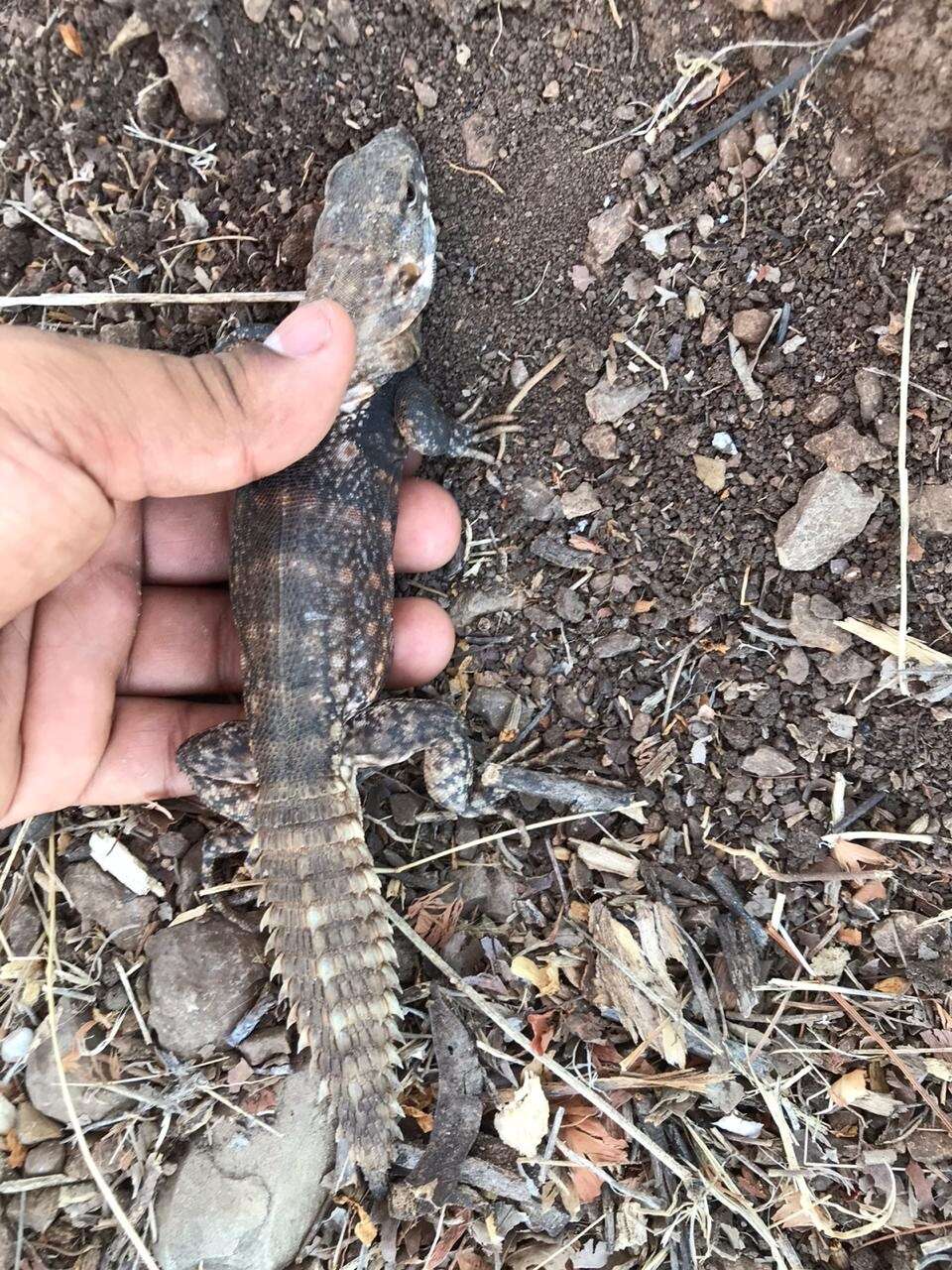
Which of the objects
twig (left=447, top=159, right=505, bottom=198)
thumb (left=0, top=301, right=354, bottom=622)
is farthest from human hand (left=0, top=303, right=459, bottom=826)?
twig (left=447, top=159, right=505, bottom=198)

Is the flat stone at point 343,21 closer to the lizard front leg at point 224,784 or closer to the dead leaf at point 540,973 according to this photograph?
the lizard front leg at point 224,784

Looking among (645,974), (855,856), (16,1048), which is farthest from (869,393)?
(16,1048)

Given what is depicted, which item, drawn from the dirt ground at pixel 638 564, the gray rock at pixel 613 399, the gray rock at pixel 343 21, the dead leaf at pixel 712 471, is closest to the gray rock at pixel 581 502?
the dirt ground at pixel 638 564

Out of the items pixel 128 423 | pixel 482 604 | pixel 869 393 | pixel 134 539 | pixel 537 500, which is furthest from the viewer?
pixel 134 539

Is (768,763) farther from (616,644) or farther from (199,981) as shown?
(199,981)

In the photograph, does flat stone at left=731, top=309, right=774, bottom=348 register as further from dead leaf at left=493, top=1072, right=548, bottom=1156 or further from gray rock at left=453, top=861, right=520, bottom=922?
dead leaf at left=493, top=1072, right=548, bottom=1156

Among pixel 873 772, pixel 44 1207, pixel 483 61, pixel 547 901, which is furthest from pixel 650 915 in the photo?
pixel 483 61
